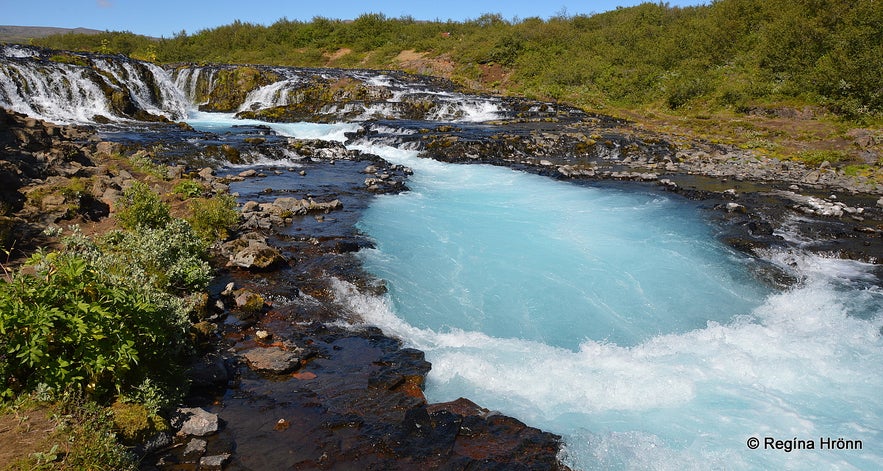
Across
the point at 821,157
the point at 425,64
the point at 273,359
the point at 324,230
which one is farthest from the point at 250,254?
the point at 425,64

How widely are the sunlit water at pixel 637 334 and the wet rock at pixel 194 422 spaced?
2.65 m

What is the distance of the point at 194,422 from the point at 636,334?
22.6ft

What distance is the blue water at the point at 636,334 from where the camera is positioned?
19.5ft

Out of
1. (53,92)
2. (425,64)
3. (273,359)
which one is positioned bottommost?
(273,359)

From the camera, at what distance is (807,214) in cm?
1473

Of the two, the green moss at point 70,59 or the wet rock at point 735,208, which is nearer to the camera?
the wet rock at point 735,208

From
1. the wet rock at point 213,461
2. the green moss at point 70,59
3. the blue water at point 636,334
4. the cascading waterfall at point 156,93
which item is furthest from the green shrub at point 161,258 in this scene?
the green moss at point 70,59

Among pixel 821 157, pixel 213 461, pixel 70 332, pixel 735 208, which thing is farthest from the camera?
pixel 821 157

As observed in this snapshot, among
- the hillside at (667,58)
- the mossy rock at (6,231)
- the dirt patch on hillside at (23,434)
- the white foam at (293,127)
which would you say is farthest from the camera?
the white foam at (293,127)

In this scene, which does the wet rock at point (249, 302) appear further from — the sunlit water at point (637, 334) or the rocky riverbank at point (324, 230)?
the sunlit water at point (637, 334)

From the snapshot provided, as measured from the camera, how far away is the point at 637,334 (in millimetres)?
8445

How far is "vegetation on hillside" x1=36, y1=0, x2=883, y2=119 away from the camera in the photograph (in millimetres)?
29578

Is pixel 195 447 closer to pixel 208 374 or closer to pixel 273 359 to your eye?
pixel 208 374

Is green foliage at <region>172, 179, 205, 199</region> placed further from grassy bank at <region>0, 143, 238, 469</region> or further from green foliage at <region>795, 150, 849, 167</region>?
green foliage at <region>795, 150, 849, 167</region>
